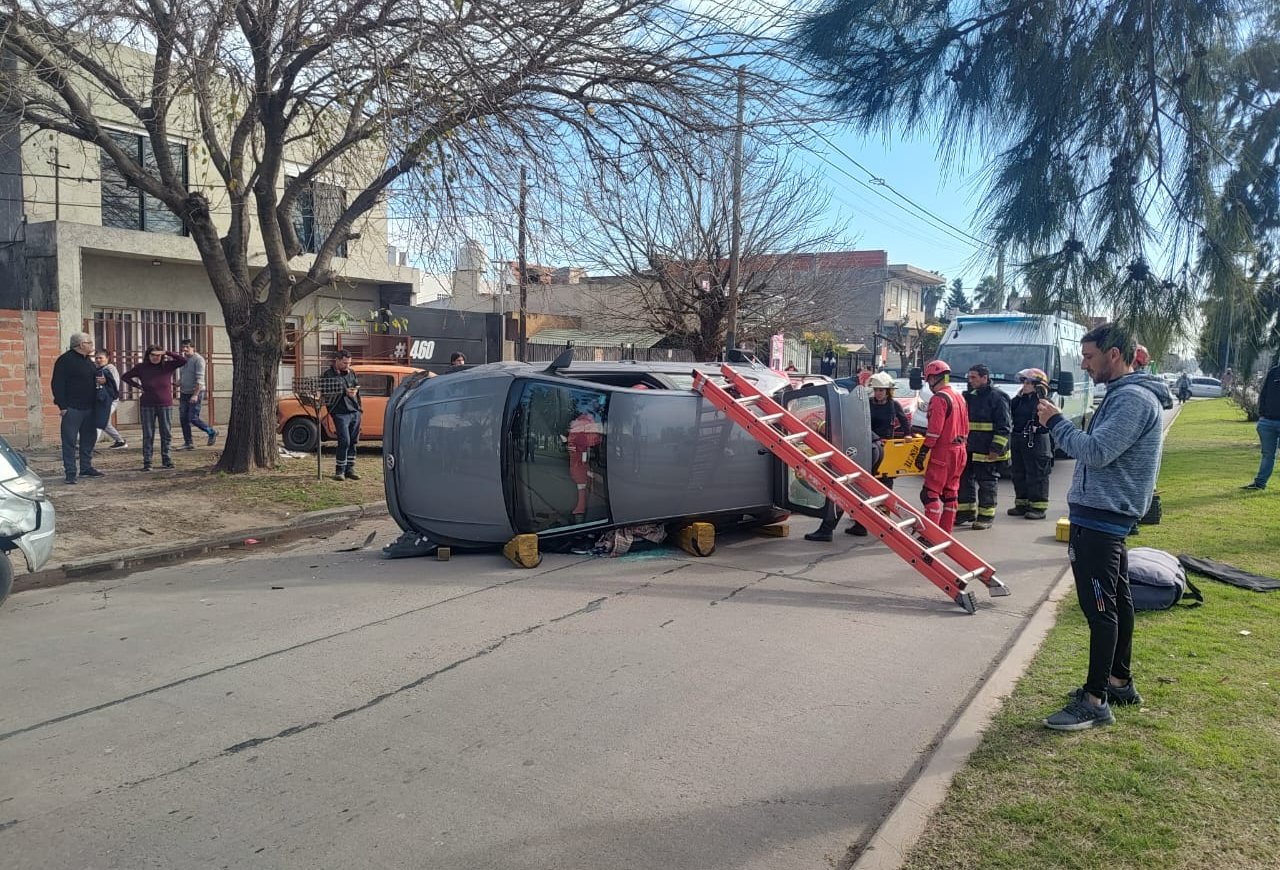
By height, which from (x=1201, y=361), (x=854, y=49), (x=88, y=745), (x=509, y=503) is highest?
(x=854, y=49)

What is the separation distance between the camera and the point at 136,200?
18.2 meters

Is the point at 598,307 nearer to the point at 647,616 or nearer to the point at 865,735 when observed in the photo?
the point at 647,616

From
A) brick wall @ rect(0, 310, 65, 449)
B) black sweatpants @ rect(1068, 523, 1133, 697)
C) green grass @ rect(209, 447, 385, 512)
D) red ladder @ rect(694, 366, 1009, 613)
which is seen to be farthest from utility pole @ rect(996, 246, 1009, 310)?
brick wall @ rect(0, 310, 65, 449)

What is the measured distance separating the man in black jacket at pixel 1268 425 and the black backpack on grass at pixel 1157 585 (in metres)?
6.61

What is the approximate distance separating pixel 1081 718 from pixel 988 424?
653cm

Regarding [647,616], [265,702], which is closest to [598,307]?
[647,616]

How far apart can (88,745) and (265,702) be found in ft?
2.68

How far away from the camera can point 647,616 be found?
647cm

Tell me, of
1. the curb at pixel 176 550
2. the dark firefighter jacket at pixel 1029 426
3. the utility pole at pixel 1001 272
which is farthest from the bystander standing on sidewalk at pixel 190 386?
the utility pole at pixel 1001 272

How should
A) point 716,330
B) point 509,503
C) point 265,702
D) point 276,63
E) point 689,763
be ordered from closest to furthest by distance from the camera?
1. point 689,763
2. point 265,702
3. point 509,503
4. point 276,63
5. point 716,330

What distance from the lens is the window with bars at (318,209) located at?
1353cm

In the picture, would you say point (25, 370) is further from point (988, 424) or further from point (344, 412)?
point (988, 424)

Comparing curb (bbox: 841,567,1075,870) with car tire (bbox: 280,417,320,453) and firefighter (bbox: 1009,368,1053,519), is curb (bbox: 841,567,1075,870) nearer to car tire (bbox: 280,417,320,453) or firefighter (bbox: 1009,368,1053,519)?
firefighter (bbox: 1009,368,1053,519)

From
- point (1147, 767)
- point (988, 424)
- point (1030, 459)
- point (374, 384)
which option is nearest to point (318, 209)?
point (374, 384)
